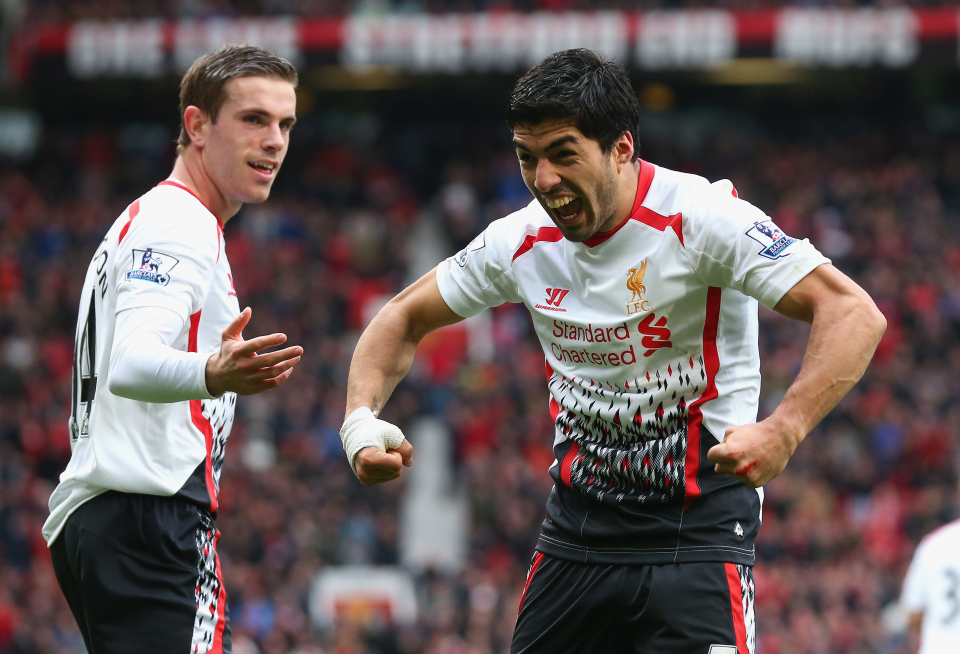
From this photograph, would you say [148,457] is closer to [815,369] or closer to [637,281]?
[637,281]

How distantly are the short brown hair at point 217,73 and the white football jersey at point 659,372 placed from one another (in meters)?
1.35

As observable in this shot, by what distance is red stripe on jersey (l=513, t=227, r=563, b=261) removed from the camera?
4.03m

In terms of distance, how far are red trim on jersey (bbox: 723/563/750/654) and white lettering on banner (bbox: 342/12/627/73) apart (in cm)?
1820

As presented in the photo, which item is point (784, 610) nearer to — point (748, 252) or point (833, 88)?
point (748, 252)

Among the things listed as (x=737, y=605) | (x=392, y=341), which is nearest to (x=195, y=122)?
(x=392, y=341)

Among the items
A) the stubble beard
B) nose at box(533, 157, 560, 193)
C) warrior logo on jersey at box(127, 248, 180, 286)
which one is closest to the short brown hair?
warrior logo on jersey at box(127, 248, 180, 286)

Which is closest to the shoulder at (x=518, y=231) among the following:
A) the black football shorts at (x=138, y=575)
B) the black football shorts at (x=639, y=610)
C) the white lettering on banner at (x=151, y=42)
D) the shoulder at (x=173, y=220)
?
the shoulder at (x=173, y=220)

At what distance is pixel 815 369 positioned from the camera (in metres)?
3.37

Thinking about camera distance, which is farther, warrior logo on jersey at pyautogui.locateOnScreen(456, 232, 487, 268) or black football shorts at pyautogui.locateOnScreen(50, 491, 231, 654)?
warrior logo on jersey at pyautogui.locateOnScreen(456, 232, 487, 268)

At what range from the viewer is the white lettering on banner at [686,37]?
21.0 meters

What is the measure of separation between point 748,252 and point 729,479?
0.78m

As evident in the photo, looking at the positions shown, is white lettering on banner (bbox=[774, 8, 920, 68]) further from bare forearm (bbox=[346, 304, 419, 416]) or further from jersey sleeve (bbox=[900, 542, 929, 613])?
bare forearm (bbox=[346, 304, 419, 416])

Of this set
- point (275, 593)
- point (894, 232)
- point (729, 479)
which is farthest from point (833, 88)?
point (729, 479)

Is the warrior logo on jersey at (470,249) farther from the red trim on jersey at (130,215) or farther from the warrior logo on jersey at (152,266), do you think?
the red trim on jersey at (130,215)
